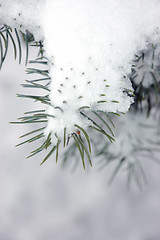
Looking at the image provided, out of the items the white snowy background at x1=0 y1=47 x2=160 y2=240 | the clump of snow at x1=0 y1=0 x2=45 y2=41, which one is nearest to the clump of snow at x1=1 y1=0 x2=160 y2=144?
the clump of snow at x1=0 y1=0 x2=45 y2=41

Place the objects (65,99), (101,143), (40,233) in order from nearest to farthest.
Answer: (65,99) < (101,143) < (40,233)

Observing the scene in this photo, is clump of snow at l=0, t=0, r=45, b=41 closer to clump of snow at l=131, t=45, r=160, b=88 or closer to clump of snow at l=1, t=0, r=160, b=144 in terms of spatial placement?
clump of snow at l=1, t=0, r=160, b=144

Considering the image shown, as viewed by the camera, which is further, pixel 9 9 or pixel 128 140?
pixel 128 140

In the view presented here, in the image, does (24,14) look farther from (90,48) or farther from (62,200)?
(62,200)

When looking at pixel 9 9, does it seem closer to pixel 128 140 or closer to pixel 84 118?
pixel 84 118

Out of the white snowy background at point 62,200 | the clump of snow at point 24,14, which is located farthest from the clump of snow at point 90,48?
the white snowy background at point 62,200

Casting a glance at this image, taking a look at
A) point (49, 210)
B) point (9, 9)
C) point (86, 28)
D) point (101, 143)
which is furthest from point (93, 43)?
point (49, 210)
